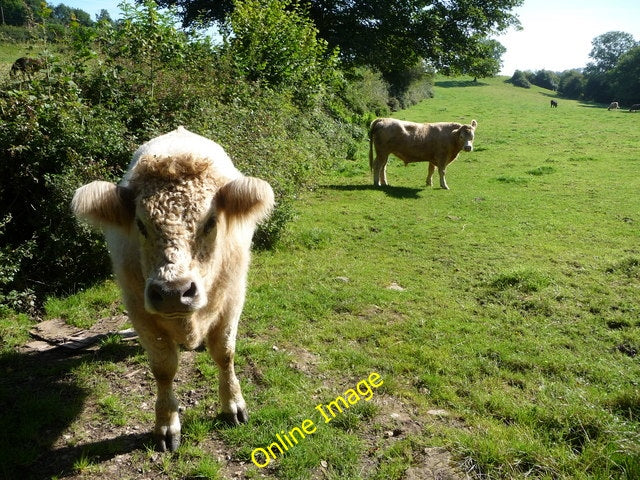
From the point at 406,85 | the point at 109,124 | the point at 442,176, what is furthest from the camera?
the point at 406,85

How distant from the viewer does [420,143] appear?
1444 cm

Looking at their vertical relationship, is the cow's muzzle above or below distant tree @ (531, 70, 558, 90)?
below

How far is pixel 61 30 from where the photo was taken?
818cm

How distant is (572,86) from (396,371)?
88.9m

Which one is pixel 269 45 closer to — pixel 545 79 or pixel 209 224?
pixel 209 224

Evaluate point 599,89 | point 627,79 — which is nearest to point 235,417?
point 627,79

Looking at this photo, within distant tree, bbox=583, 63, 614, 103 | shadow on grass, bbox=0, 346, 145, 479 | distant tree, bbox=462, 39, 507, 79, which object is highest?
distant tree, bbox=583, 63, 614, 103

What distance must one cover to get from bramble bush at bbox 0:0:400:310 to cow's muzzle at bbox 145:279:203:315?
3793 mm

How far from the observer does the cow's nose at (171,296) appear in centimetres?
261

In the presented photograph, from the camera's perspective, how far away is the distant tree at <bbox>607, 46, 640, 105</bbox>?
5941 centimetres

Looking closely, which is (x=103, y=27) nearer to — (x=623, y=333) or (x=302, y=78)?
(x=302, y=78)

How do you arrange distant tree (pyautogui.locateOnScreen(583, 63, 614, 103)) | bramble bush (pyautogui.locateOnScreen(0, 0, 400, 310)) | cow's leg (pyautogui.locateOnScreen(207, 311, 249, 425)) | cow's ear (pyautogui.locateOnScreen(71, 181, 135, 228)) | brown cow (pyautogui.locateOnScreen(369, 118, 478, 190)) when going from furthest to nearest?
1. distant tree (pyautogui.locateOnScreen(583, 63, 614, 103))
2. brown cow (pyautogui.locateOnScreen(369, 118, 478, 190))
3. bramble bush (pyautogui.locateOnScreen(0, 0, 400, 310))
4. cow's leg (pyautogui.locateOnScreen(207, 311, 249, 425))
5. cow's ear (pyautogui.locateOnScreen(71, 181, 135, 228))

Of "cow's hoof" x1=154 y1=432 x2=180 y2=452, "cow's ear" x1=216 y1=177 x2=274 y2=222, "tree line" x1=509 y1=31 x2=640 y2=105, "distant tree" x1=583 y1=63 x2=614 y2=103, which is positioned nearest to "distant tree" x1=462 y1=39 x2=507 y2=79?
"cow's ear" x1=216 y1=177 x2=274 y2=222

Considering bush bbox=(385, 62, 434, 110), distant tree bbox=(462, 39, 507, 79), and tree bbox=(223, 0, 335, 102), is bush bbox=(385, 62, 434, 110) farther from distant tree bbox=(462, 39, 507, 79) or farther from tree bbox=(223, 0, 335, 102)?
tree bbox=(223, 0, 335, 102)
